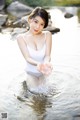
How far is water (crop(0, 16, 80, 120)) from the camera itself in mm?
5801

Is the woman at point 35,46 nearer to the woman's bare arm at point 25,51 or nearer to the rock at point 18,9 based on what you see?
the woman's bare arm at point 25,51

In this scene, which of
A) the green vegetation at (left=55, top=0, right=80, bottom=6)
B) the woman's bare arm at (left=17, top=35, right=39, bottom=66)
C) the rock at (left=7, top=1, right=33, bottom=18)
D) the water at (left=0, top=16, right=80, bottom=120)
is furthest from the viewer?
the green vegetation at (left=55, top=0, right=80, bottom=6)

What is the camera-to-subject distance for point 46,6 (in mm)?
18375

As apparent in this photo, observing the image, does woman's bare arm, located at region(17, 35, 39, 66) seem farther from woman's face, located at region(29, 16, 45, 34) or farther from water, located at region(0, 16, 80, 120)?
water, located at region(0, 16, 80, 120)

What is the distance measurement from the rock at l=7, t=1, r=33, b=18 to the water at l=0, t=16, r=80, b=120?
23.3 ft

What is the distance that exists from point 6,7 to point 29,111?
13.0 metres

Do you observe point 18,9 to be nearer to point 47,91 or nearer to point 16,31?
point 16,31

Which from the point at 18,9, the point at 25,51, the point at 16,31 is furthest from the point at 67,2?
the point at 25,51

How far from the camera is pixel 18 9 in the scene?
57.3 ft

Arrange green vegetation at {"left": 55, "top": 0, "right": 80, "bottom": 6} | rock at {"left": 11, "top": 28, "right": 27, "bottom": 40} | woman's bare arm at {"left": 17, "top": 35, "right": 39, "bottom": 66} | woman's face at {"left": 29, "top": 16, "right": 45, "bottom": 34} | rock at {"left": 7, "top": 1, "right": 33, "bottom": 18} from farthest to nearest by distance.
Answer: green vegetation at {"left": 55, "top": 0, "right": 80, "bottom": 6} → rock at {"left": 7, "top": 1, "right": 33, "bottom": 18} → rock at {"left": 11, "top": 28, "right": 27, "bottom": 40} → woman's bare arm at {"left": 17, "top": 35, "right": 39, "bottom": 66} → woman's face at {"left": 29, "top": 16, "right": 45, "bottom": 34}

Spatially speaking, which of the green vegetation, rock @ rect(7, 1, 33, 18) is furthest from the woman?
the green vegetation

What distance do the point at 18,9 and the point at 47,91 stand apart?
1132cm

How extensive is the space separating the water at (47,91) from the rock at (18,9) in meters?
7.10

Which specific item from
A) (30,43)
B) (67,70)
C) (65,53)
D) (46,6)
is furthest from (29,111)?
(46,6)
